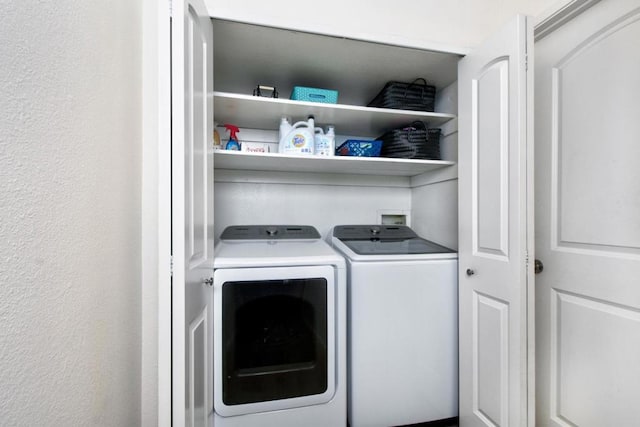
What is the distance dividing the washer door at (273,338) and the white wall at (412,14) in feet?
4.98

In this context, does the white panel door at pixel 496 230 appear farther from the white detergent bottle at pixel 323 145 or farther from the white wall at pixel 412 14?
the white detergent bottle at pixel 323 145

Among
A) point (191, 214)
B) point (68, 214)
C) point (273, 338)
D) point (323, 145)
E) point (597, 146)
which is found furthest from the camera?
point (323, 145)

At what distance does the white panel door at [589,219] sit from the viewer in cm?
102

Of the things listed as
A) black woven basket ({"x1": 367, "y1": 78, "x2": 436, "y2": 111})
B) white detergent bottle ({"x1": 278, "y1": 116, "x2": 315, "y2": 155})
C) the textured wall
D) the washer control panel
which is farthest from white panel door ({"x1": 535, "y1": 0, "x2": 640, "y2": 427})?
the textured wall

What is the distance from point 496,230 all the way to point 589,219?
39cm

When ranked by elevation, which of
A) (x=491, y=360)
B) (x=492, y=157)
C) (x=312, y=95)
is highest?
(x=312, y=95)

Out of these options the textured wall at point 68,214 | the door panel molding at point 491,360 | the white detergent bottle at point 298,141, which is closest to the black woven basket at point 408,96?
the white detergent bottle at point 298,141

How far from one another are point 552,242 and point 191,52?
6.01 ft

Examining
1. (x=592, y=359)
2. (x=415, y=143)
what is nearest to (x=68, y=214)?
(x=415, y=143)

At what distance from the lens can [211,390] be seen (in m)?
1.19

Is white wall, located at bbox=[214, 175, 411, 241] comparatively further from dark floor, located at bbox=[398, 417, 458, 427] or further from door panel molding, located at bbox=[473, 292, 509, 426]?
dark floor, located at bbox=[398, 417, 458, 427]

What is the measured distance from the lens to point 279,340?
130 centimetres

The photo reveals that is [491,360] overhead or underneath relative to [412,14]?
underneath

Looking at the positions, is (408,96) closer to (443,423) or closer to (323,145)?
(323,145)
